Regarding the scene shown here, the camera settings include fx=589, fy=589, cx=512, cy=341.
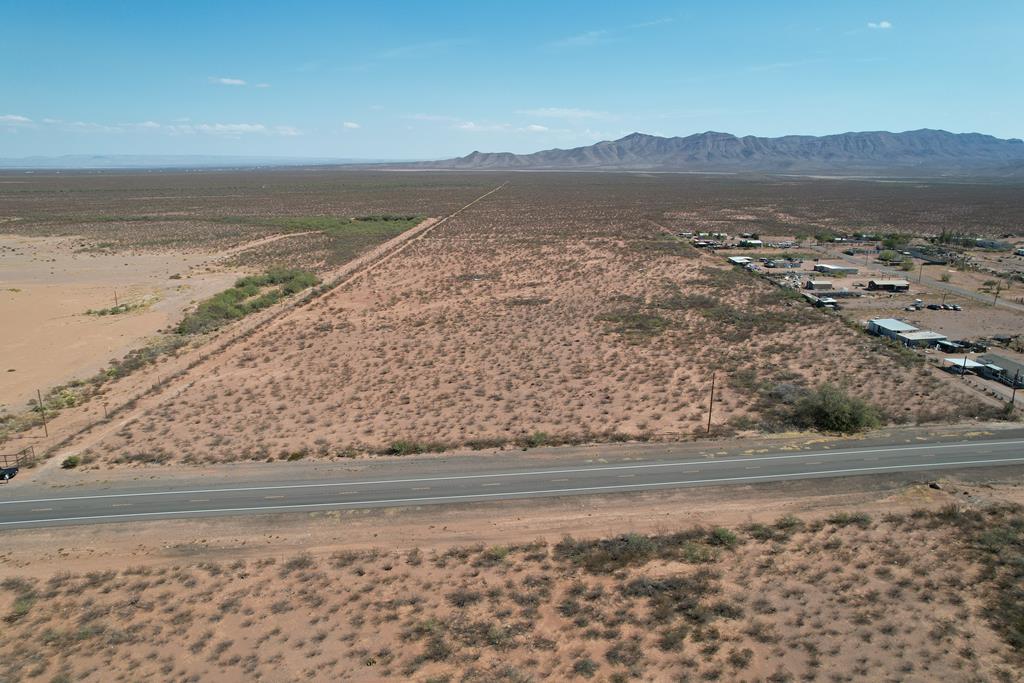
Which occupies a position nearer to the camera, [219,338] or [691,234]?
[219,338]

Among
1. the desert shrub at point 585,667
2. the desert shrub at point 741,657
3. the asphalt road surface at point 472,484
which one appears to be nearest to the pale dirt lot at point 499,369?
the asphalt road surface at point 472,484

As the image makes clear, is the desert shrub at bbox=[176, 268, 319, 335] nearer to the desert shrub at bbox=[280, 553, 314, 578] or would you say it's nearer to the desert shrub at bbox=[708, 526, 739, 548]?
the desert shrub at bbox=[280, 553, 314, 578]

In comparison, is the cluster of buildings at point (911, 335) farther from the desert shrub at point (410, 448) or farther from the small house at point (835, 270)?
the desert shrub at point (410, 448)

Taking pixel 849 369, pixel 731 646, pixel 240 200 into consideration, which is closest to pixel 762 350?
pixel 849 369

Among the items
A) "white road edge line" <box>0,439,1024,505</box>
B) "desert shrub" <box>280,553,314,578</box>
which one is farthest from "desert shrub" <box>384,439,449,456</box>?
"desert shrub" <box>280,553,314,578</box>

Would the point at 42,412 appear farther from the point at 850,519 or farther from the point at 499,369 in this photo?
the point at 850,519

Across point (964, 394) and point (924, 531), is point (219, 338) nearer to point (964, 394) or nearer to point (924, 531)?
point (924, 531)
